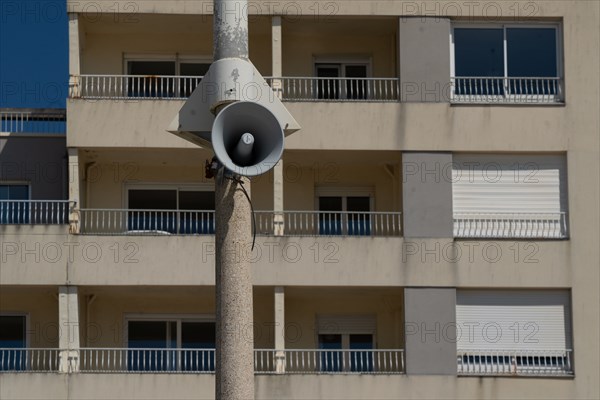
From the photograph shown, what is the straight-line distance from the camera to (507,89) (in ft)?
102

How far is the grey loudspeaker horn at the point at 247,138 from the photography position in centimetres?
1102

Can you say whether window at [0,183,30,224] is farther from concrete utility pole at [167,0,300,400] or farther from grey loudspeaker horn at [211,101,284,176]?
grey loudspeaker horn at [211,101,284,176]

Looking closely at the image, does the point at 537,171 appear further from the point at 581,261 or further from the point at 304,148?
the point at 304,148

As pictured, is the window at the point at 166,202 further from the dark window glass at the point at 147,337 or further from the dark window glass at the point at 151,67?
the dark window glass at the point at 151,67

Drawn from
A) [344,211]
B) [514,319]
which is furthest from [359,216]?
[514,319]

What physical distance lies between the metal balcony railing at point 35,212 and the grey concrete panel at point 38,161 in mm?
406

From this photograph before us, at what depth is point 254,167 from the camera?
11031 millimetres

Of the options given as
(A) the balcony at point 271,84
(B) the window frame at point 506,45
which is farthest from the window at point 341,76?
(B) the window frame at point 506,45

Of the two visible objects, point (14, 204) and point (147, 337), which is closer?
point (14, 204)

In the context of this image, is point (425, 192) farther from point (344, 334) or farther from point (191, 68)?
point (191, 68)

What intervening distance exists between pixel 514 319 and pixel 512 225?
200 centimetres

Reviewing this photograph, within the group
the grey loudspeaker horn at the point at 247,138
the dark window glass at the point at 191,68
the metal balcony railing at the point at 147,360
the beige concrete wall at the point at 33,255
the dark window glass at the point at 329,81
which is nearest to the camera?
the grey loudspeaker horn at the point at 247,138

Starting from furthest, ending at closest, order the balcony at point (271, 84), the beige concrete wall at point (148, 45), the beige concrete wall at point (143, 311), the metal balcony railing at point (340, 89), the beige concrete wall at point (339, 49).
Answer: the beige concrete wall at point (339, 49)
the beige concrete wall at point (148, 45)
the metal balcony railing at point (340, 89)
the beige concrete wall at point (143, 311)
the balcony at point (271, 84)

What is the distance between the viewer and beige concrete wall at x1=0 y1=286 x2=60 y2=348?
31.3 metres
